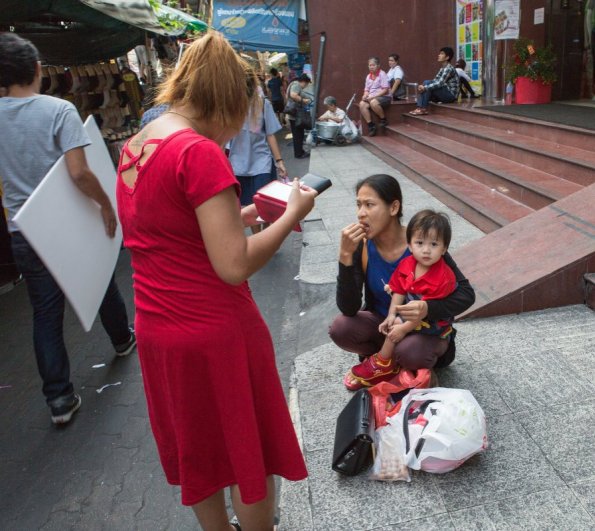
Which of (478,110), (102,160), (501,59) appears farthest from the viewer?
(501,59)

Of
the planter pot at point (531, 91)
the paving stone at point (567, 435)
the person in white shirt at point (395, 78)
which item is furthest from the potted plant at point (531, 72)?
the paving stone at point (567, 435)

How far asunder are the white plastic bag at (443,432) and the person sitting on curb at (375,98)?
10.3 metres

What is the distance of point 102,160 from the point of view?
11.0ft

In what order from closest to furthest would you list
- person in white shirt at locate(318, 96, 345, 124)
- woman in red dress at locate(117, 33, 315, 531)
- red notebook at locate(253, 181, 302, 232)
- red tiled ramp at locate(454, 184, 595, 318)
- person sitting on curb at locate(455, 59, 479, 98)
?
woman in red dress at locate(117, 33, 315, 531), red notebook at locate(253, 181, 302, 232), red tiled ramp at locate(454, 184, 595, 318), person sitting on curb at locate(455, 59, 479, 98), person in white shirt at locate(318, 96, 345, 124)

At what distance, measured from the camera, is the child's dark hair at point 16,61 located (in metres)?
2.72

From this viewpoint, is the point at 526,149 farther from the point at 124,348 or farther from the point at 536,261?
the point at 124,348

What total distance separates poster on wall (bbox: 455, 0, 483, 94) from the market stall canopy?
21.3 feet

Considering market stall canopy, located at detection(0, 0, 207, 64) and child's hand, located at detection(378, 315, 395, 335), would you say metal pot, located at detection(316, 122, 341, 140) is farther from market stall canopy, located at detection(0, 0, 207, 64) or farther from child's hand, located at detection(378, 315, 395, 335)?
child's hand, located at detection(378, 315, 395, 335)

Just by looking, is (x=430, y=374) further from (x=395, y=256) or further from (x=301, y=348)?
(x=301, y=348)

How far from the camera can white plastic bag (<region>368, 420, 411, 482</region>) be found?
218cm

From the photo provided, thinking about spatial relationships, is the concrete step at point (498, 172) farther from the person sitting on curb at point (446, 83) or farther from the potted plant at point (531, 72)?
the potted plant at point (531, 72)

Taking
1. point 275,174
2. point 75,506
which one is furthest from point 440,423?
point 275,174

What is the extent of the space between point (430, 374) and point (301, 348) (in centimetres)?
136

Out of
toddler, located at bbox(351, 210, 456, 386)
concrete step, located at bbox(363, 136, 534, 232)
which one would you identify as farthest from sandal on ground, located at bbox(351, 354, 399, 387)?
concrete step, located at bbox(363, 136, 534, 232)
